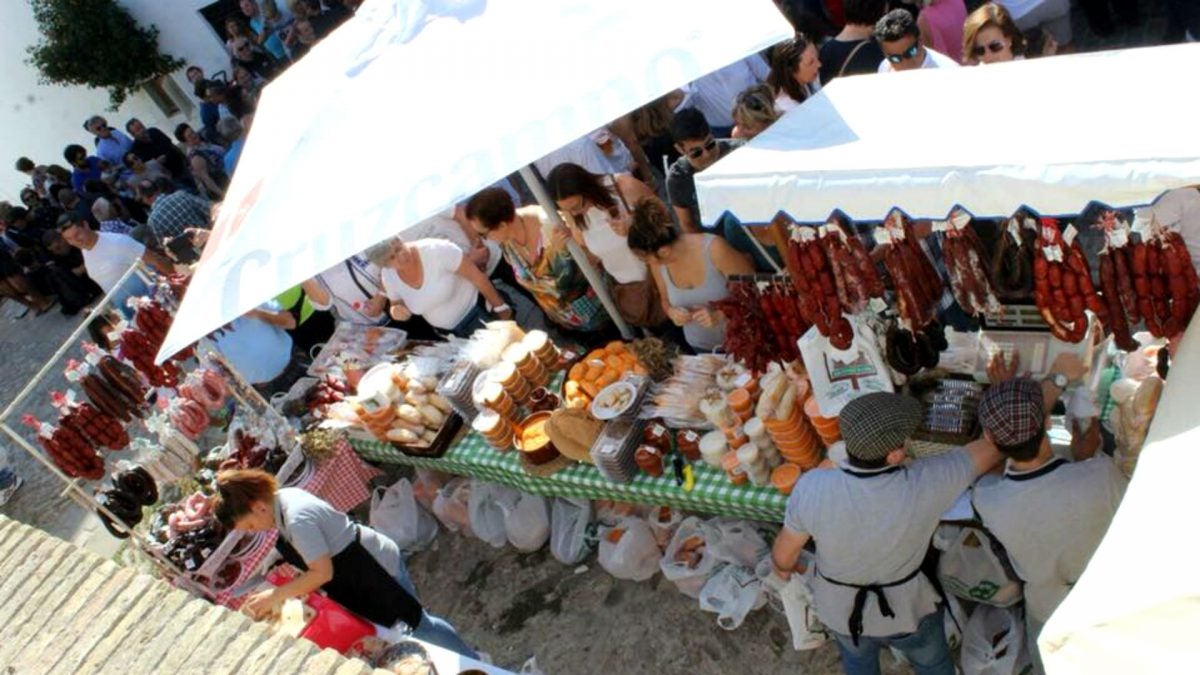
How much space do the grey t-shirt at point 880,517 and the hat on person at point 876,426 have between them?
11cm

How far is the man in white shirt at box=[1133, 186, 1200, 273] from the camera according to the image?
2.98 metres

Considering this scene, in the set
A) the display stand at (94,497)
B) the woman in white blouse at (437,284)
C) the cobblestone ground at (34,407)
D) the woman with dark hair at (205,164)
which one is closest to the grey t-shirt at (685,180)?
the woman in white blouse at (437,284)

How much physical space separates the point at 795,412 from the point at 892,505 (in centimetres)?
94

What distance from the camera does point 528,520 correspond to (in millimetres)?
5410

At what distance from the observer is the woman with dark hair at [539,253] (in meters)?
5.06

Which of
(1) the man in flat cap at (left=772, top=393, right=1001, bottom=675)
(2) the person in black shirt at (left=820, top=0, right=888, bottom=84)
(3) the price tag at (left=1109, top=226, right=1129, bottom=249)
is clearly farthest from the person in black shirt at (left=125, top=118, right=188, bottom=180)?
(3) the price tag at (left=1109, top=226, right=1129, bottom=249)

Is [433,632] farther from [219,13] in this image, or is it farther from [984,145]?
[219,13]

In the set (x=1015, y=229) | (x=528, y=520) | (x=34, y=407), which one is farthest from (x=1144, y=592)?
(x=34, y=407)

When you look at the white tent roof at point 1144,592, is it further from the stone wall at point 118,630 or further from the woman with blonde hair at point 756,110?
the woman with blonde hair at point 756,110

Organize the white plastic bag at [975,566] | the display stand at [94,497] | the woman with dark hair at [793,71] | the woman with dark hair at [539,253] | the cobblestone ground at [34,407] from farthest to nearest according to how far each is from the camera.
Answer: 1. the cobblestone ground at [34,407]
2. the woman with dark hair at [793,71]
3. the woman with dark hair at [539,253]
4. the display stand at [94,497]
5. the white plastic bag at [975,566]

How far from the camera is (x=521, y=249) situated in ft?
17.2

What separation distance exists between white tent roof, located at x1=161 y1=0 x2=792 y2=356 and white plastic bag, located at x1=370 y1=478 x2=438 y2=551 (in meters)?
2.67

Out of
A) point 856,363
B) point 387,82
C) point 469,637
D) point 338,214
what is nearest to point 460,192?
point 338,214

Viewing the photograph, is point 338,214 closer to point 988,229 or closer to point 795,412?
point 795,412
